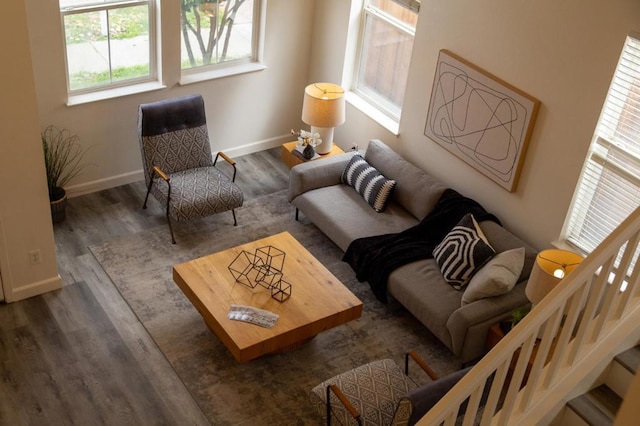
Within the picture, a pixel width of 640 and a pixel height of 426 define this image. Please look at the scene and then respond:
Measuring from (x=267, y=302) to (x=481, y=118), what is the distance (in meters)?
2.30

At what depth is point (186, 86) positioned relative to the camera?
24.5 feet

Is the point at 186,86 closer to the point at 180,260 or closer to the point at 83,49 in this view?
the point at 83,49

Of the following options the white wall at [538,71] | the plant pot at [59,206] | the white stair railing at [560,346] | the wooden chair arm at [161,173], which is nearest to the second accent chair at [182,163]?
the wooden chair arm at [161,173]

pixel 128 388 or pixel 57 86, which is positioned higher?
pixel 57 86

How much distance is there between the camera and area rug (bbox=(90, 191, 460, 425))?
541 centimetres

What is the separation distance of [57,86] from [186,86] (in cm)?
124

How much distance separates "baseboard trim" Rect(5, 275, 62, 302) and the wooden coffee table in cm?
101

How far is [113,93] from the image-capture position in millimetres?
7059

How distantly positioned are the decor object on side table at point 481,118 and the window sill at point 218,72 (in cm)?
195

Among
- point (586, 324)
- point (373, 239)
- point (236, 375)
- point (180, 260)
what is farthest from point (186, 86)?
point (586, 324)

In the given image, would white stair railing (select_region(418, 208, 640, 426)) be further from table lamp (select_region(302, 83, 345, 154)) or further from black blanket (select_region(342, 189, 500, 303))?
table lamp (select_region(302, 83, 345, 154))

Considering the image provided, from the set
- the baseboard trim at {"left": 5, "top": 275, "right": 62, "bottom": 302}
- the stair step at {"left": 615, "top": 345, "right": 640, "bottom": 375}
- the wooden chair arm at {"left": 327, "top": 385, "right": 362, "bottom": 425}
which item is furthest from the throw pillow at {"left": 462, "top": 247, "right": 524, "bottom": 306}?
the baseboard trim at {"left": 5, "top": 275, "right": 62, "bottom": 302}

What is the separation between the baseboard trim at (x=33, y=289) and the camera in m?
6.01

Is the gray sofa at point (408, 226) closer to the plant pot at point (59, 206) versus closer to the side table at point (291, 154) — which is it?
the side table at point (291, 154)
